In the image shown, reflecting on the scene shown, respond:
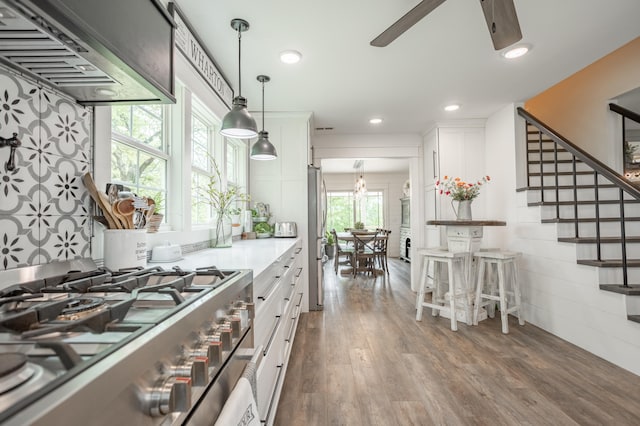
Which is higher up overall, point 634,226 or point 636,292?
point 634,226

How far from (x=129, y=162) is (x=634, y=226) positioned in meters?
4.35

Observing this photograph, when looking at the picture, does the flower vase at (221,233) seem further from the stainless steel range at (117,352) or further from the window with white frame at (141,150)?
the stainless steel range at (117,352)

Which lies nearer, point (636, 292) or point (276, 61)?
point (636, 292)

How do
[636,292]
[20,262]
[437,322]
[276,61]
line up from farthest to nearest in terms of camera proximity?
1. [437,322]
2. [276,61]
3. [636,292]
4. [20,262]

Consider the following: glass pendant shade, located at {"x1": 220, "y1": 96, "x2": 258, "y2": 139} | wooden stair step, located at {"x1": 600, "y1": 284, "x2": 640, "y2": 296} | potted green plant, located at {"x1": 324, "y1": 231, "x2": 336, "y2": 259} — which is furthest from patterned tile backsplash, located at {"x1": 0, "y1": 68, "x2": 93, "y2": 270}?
potted green plant, located at {"x1": 324, "y1": 231, "x2": 336, "y2": 259}

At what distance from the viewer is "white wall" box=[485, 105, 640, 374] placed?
2.46 metres

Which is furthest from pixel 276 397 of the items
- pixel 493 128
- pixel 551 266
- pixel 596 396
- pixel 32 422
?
pixel 493 128

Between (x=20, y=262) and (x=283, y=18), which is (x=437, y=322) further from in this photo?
(x=20, y=262)

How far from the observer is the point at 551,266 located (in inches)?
124

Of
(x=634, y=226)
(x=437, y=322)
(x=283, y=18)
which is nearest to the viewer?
(x=283, y=18)

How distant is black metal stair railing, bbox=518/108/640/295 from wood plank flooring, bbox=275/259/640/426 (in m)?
0.79

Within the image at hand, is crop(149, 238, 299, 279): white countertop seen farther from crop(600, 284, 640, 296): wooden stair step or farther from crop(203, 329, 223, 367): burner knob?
crop(600, 284, 640, 296): wooden stair step

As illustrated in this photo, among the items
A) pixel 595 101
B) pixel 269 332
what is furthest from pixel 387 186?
pixel 269 332

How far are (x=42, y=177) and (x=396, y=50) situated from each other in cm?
247
